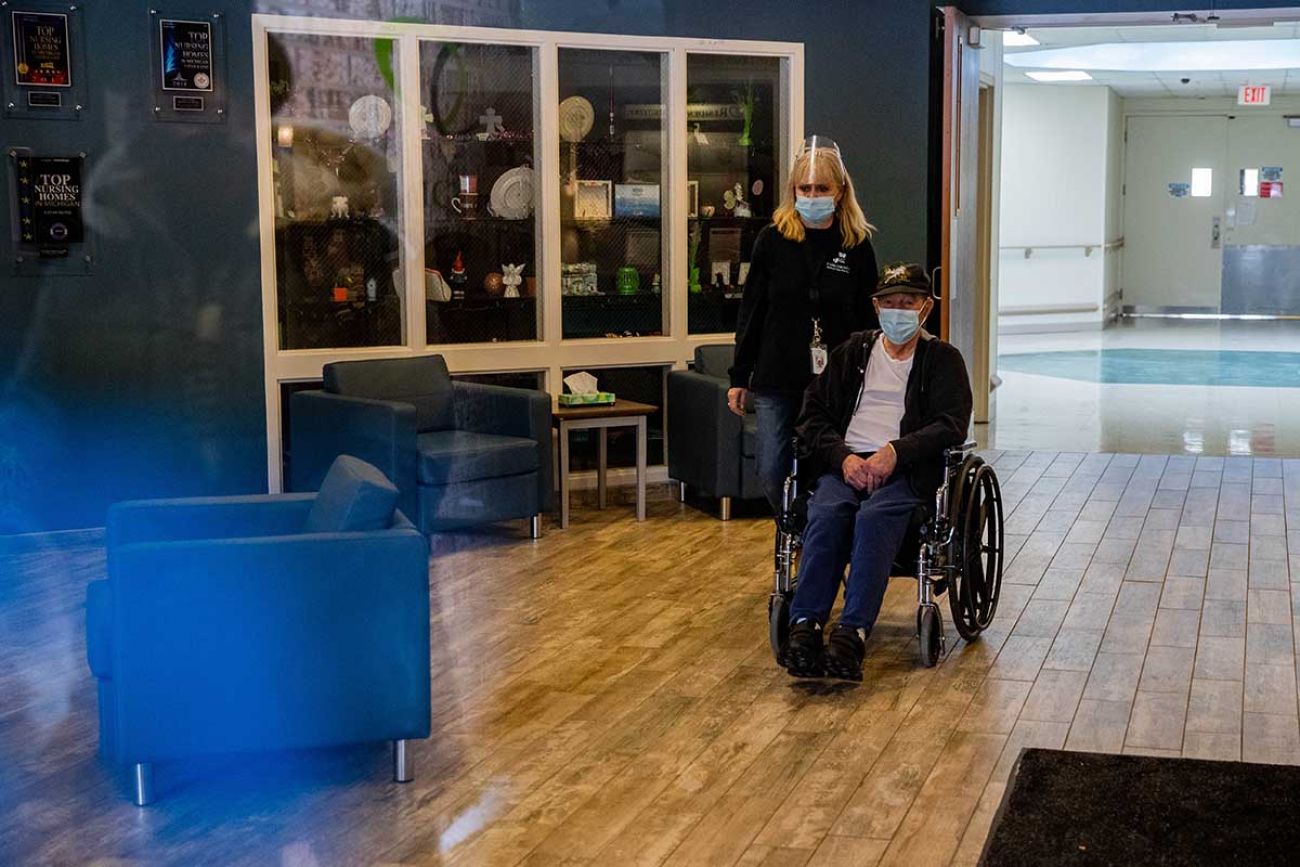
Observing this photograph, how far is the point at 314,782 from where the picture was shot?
12.1 feet

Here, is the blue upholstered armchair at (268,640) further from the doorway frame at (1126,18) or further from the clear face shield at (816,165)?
the doorway frame at (1126,18)

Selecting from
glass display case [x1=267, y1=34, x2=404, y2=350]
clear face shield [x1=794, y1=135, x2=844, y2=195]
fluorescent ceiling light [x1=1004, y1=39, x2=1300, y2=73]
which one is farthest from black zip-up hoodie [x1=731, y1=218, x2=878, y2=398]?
fluorescent ceiling light [x1=1004, y1=39, x2=1300, y2=73]

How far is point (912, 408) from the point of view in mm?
4562

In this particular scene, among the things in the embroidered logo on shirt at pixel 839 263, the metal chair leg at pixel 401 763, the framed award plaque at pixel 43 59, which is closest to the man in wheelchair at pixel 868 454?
the embroidered logo on shirt at pixel 839 263

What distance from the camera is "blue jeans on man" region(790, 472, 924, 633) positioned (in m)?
4.41

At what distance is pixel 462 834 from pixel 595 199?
459 centimetres

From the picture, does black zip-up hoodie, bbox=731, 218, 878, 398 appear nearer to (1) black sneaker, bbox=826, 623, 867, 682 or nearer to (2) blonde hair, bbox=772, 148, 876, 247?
(2) blonde hair, bbox=772, 148, 876, 247

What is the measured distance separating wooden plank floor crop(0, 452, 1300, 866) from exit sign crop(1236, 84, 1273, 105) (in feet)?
37.0

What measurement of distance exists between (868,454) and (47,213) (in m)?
3.63

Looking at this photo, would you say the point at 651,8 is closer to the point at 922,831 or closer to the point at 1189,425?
the point at 1189,425

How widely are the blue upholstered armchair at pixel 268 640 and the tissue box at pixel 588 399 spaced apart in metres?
3.21

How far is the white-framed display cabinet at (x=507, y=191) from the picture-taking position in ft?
22.5

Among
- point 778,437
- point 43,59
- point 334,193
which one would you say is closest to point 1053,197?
point 334,193

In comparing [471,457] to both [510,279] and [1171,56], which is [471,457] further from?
[1171,56]
